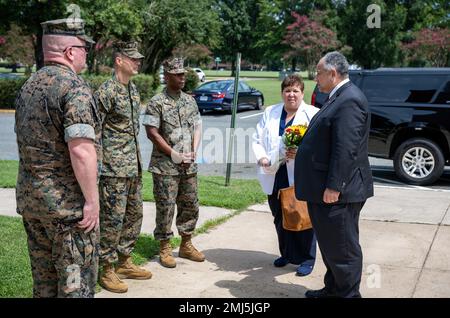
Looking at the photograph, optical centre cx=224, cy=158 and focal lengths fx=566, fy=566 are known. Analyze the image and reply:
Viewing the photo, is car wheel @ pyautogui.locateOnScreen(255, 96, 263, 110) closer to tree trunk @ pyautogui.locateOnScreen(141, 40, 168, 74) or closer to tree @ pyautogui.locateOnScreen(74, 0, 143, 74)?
tree @ pyautogui.locateOnScreen(74, 0, 143, 74)

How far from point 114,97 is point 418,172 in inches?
263

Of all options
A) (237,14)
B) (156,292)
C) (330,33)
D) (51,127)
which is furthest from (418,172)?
(237,14)

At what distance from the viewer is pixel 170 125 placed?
201 inches

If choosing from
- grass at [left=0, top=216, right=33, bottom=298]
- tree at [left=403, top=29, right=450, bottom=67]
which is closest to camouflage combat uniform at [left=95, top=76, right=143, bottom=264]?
grass at [left=0, top=216, right=33, bottom=298]

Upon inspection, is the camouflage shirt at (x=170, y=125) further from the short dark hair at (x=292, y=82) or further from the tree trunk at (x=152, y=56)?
the tree trunk at (x=152, y=56)

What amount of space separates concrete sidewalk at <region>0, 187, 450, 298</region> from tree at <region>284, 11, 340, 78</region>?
43.4 meters

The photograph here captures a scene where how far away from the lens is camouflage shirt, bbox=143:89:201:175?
16.6 ft

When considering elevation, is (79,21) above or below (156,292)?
above

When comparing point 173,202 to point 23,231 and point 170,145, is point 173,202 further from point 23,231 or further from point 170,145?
point 23,231

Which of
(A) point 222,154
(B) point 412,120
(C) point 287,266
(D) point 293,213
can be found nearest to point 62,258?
(D) point 293,213

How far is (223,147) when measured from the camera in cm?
1380

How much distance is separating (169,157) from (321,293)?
5.81 feet

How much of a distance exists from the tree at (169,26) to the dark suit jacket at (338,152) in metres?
26.3

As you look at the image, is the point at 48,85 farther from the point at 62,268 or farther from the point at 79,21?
the point at 62,268
